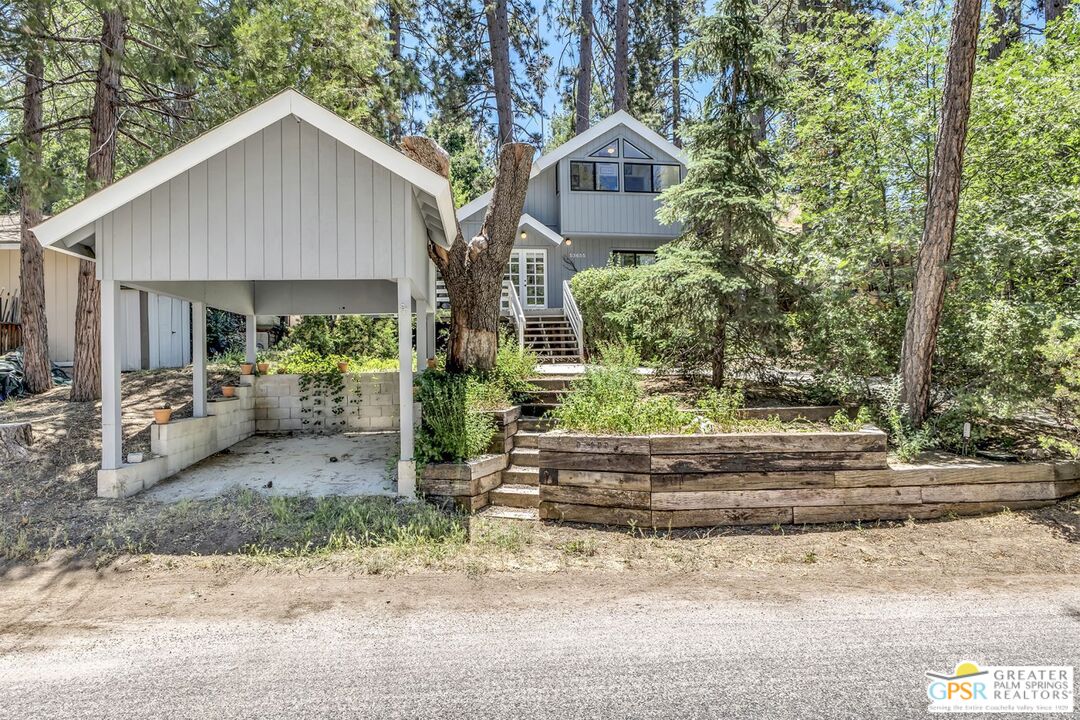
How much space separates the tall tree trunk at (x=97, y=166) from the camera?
746 cm

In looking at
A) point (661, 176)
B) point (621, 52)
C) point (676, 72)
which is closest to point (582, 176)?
point (661, 176)

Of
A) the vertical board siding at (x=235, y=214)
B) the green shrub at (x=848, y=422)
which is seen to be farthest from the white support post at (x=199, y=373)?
the green shrub at (x=848, y=422)

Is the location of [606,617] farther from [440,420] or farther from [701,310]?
A: [701,310]

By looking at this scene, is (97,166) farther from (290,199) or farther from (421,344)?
(421,344)

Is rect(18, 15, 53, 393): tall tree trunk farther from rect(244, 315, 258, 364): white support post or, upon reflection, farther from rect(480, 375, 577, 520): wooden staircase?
rect(480, 375, 577, 520): wooden staircase

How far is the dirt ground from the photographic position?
12.3ft

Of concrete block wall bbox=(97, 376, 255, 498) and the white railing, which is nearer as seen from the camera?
concrete block wall bbox=(97, 376, 255, 498)

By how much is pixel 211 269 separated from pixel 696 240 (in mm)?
5508

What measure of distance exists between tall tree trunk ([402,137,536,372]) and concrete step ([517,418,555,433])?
1.12 m

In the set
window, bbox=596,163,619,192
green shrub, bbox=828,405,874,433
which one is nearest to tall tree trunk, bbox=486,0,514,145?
window, bbox=596,163,619,192

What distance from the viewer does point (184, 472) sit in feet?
19.4

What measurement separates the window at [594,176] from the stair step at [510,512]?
11566 millimetres

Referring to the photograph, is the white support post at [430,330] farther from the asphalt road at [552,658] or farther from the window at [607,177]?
the window at [607,177]

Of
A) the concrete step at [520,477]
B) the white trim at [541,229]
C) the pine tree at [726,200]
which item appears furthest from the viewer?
the white trim at [541,229]
